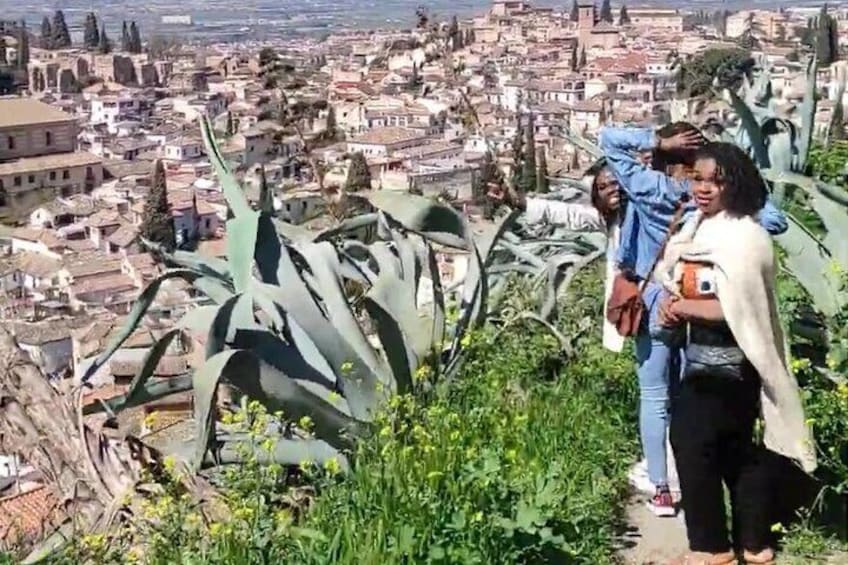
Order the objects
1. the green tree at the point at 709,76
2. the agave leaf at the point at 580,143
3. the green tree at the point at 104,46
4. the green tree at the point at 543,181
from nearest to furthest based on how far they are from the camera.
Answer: the agave leaf at the point at 580,143 < the green tree at the point at 709,76 < the green tree at the point at 543,181 < the green tree at the point at 104,46

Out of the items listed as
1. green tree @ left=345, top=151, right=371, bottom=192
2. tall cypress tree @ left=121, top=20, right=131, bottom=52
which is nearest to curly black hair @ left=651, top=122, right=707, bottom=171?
green tree @ left=345, top=151, right=371, bottom=192

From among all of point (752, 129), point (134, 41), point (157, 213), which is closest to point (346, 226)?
point (752, 129)

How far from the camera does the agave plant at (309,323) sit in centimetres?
258

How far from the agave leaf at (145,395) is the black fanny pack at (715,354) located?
110cm

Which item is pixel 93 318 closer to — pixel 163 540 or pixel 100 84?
pixel 163 540

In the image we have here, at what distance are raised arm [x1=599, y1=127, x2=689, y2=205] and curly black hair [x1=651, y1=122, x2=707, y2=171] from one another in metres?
0.02

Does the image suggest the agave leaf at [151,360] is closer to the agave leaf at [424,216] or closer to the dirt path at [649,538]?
the agave leaf at [424,216]

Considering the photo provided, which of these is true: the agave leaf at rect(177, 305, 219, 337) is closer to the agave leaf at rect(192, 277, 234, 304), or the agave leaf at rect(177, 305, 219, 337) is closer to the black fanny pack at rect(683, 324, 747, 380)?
the agave leaf at rect(192, 277, 234, 304)

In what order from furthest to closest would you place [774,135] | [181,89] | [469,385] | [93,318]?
1. [181,89]
2. [93,318]
3. [774,135]
4. [469,385]

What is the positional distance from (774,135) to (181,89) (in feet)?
243

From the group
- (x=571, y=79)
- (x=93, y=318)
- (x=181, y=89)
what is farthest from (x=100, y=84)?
(x=93, y=318)

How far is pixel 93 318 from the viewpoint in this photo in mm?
27344

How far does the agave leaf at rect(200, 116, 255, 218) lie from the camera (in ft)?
9.47

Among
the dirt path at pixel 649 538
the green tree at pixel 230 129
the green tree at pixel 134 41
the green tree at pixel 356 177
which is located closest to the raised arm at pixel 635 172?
the dirt path at pixel 649 538
